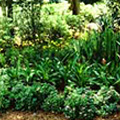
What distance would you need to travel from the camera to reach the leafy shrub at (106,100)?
5.00 metres

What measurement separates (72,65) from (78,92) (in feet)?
3.01

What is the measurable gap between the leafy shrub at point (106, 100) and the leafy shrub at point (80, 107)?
0.38ft

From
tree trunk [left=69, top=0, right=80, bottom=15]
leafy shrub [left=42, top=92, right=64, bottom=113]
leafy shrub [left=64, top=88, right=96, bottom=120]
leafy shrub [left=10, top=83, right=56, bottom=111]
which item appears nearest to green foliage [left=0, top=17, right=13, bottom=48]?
leafy shrub [left=10, top=83, right=56, bottom=111]

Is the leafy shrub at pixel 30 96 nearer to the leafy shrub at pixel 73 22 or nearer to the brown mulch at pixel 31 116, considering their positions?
the brown mulch at pixel 31 116

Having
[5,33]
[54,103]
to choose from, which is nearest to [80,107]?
[54,103]

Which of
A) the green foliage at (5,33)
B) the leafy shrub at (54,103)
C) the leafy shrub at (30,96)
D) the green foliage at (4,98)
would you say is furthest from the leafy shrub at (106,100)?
the green foliage at (5,33)

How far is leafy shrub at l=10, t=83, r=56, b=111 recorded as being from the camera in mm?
5312

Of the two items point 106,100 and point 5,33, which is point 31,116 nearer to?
point 106,100

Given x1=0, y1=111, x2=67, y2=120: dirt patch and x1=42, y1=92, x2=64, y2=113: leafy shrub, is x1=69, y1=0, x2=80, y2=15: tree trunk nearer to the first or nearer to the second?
x1=42, y1=92, x2=64, y2=113: leafy shrub

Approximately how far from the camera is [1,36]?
8.58 meters

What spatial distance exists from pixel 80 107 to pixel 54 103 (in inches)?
19.1

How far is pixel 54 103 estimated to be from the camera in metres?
5.15

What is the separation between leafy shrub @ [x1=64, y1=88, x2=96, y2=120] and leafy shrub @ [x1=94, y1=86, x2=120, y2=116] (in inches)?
4.6

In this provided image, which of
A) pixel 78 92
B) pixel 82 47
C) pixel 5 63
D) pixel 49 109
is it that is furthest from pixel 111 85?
pixel 5 63
